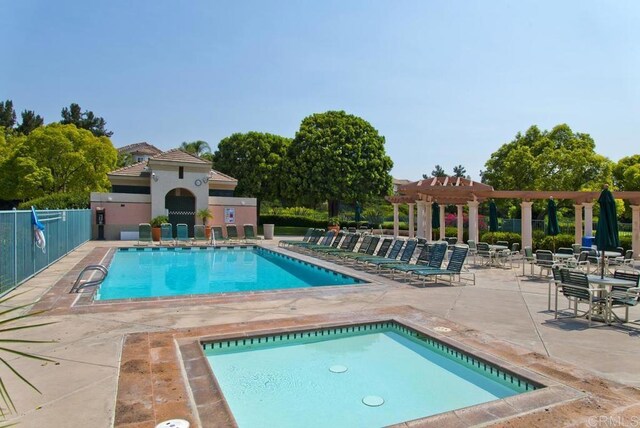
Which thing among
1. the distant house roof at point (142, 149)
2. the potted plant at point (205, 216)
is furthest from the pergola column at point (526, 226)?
the distant house roof at point (142, 149)

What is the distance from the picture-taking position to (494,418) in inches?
145

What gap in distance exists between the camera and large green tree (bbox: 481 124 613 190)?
27922mm

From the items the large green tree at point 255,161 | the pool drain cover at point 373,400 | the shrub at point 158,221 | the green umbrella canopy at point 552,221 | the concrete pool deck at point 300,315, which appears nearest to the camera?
the concrete pool deck at point 300,315

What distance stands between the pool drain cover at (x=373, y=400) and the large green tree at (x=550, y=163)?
93.3ft

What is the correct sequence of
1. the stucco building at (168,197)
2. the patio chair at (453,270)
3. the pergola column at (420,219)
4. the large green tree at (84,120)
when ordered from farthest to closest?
the large green tree at (84,120) < the stucco building at (168,197) < the pergola column at (420,219) < the patio chair at (453,270)

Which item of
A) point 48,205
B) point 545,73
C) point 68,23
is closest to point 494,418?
point 545,73

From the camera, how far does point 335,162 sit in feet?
109

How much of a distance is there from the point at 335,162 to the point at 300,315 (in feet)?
87.9

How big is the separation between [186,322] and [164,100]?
716 inches

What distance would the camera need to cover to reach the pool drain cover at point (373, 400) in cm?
456

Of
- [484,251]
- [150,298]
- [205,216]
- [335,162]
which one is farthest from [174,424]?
[335,162]

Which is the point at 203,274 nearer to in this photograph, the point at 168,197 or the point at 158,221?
the point at 158,221

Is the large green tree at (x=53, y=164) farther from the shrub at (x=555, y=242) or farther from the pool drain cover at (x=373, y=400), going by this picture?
the pool drain cover at (x=373, y=400)

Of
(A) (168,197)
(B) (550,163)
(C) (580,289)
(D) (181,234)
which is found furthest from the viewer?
(B) (550,163)
